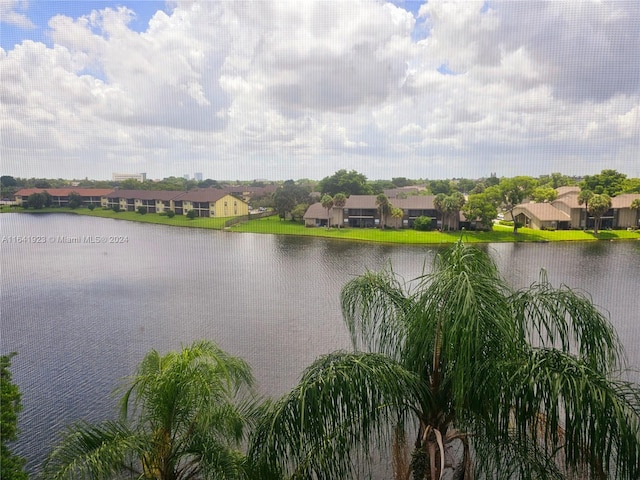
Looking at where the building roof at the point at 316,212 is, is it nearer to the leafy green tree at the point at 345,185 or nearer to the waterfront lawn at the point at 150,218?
the leafy green tree at the point at 345,185

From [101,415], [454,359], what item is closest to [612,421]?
[454,359]

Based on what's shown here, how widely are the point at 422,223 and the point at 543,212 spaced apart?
5156 mm

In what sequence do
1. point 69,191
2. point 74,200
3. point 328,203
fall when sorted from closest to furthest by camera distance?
point 328,203 → point 74,200 → point 69,191

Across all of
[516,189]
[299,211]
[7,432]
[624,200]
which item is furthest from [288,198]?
[7,432]

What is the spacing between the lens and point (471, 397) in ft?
6.90

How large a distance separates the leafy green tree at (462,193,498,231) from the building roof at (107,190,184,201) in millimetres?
16359

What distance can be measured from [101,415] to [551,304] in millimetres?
4713

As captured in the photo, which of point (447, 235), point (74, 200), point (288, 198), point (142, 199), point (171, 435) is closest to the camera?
point (171, 435)

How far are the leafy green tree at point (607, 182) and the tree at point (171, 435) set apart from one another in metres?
22.0

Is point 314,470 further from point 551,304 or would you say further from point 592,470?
point 551,304

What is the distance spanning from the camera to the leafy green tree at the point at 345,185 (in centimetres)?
2372

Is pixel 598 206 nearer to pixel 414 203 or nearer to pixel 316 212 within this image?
pixel 414 203

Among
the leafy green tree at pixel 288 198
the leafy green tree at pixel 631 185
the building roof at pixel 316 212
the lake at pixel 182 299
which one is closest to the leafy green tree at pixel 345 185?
the leafy green tree at pixel 288 198

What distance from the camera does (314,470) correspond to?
6.69 ft
